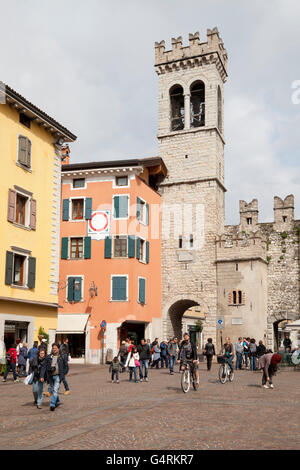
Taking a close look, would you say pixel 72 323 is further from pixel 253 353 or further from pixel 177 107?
pixel 177 107

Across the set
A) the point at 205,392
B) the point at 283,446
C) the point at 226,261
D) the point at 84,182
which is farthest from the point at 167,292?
the point at 283,446

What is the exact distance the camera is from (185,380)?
15.8m

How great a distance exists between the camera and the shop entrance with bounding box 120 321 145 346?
32.9 metres

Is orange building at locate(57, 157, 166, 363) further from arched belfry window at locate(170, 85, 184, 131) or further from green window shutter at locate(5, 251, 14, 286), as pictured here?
green window shutter at locate(5, 251, 14, 286)

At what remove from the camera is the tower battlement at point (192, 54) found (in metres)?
39.3

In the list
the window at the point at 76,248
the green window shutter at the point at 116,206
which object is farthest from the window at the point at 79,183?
the window at the point at 76,248

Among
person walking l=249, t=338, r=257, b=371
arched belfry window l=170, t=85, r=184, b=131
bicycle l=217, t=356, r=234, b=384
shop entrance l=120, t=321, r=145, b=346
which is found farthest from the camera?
arched belfry window l=170, t=85, r=184, b=131

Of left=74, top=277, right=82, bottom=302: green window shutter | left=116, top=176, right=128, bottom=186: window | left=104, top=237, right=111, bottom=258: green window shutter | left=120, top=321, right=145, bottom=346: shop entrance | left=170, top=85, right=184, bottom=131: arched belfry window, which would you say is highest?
left=170, top=85, right=184, bottom=131: arched belfry window

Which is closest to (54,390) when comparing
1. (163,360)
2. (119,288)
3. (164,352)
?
(164,352)

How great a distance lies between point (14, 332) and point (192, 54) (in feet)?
85.9

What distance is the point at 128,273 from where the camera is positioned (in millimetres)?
32094

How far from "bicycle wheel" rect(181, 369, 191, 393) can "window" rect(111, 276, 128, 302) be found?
52.8 feet

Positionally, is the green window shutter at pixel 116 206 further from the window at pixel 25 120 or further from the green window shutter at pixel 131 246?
the window at pixel 25 120

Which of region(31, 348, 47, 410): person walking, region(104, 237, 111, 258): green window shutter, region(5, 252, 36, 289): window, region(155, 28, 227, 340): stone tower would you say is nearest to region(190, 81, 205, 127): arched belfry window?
region(155, 28, 227, 340): stone tower
